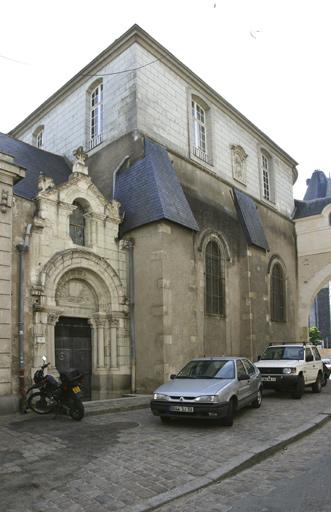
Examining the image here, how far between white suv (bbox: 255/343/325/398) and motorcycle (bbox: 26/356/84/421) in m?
5.92

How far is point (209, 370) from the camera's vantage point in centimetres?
986

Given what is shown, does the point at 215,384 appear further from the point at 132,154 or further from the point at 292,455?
the point at 132,154

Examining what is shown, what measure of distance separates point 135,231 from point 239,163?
918cm

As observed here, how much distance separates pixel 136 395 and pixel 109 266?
12.4 ft

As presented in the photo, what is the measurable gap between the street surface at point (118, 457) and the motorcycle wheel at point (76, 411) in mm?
165

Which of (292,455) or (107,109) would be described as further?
(107,109)

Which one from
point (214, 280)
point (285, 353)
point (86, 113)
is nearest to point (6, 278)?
point (285, 353)

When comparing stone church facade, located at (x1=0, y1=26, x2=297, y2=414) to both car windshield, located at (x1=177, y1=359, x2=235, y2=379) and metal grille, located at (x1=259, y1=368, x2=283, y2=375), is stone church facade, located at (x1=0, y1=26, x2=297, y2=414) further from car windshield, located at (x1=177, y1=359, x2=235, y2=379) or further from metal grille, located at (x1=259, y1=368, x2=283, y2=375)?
car windshield, located at (x1=177, y1=359, x2=235, y2=379)

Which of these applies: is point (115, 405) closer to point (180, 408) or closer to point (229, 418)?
point (180, 408)

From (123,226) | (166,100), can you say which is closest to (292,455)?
(123,226)

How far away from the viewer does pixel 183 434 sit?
805 centimetres

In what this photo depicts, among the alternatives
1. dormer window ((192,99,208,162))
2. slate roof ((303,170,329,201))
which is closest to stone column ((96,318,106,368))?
dormer window ((192,99,208,162))

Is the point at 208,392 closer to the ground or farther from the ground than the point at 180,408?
farther from the ground

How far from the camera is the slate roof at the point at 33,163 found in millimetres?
14141
